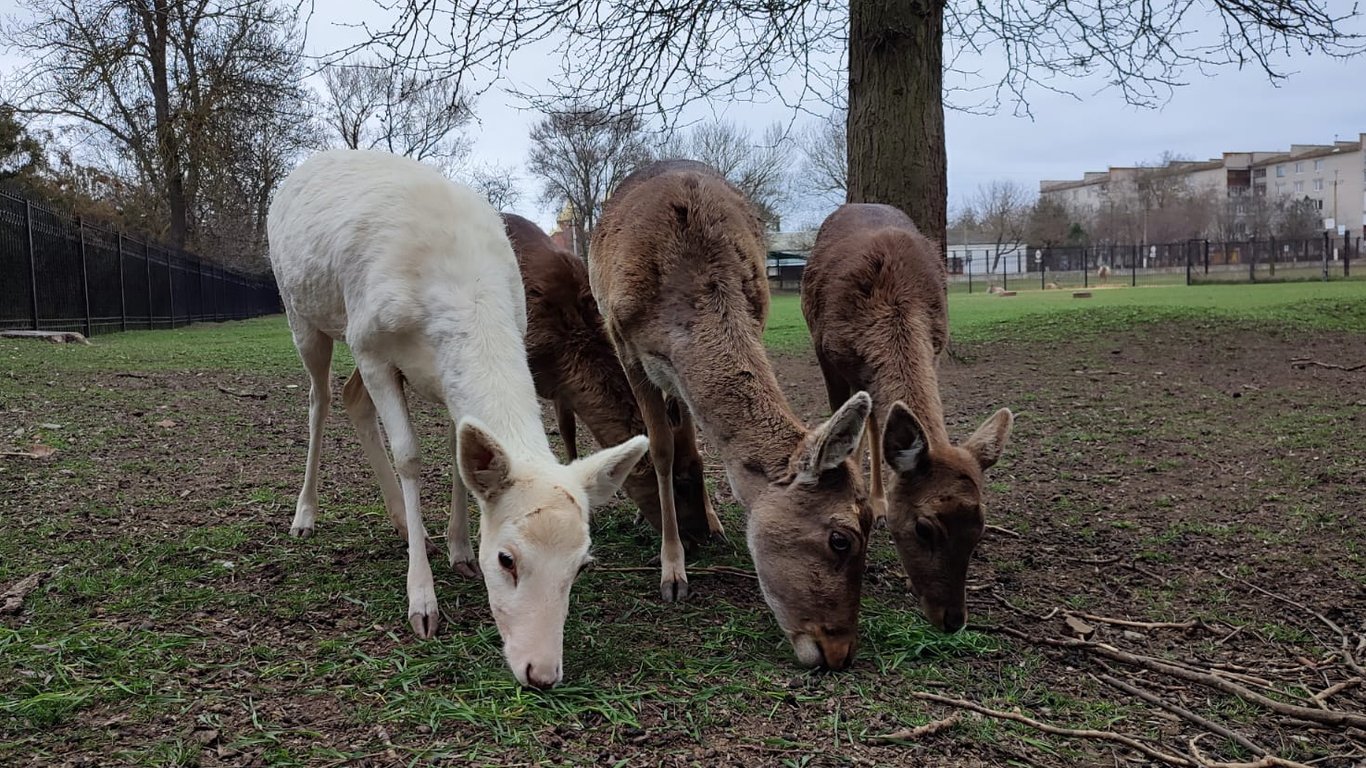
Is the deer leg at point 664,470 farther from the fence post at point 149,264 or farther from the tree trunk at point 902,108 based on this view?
the fence post at point 149,264

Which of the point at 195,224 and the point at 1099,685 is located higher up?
the point at 195,224

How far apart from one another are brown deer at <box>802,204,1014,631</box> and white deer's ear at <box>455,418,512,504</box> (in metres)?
1.78

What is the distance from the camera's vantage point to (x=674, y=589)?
4438 mm

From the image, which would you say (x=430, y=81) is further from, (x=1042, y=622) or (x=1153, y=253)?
(x=1153, y=253)

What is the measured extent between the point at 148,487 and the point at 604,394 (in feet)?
9.45

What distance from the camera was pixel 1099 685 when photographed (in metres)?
3.45

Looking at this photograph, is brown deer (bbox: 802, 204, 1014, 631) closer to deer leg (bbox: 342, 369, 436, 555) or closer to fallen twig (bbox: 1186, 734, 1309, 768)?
fallen twig (bbox: 1186, 734, 1309, 768)

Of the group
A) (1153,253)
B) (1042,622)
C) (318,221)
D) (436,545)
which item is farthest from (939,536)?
(1153,253)

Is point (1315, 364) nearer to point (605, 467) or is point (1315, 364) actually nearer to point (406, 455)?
point (605, 467)

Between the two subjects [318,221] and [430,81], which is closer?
[318,221]

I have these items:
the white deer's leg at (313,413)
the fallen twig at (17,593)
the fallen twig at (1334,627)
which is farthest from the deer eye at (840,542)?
the fallen twig at (17,593)

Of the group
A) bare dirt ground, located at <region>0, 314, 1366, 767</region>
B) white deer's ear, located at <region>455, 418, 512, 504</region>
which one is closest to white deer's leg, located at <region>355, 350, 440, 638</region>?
bare dirt ground, located at <region>0, 314, 1366, 767</region>

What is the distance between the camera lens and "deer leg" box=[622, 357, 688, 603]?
4480mm

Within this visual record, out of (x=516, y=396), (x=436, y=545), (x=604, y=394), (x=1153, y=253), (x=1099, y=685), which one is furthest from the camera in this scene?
(x=1153, y=253)
